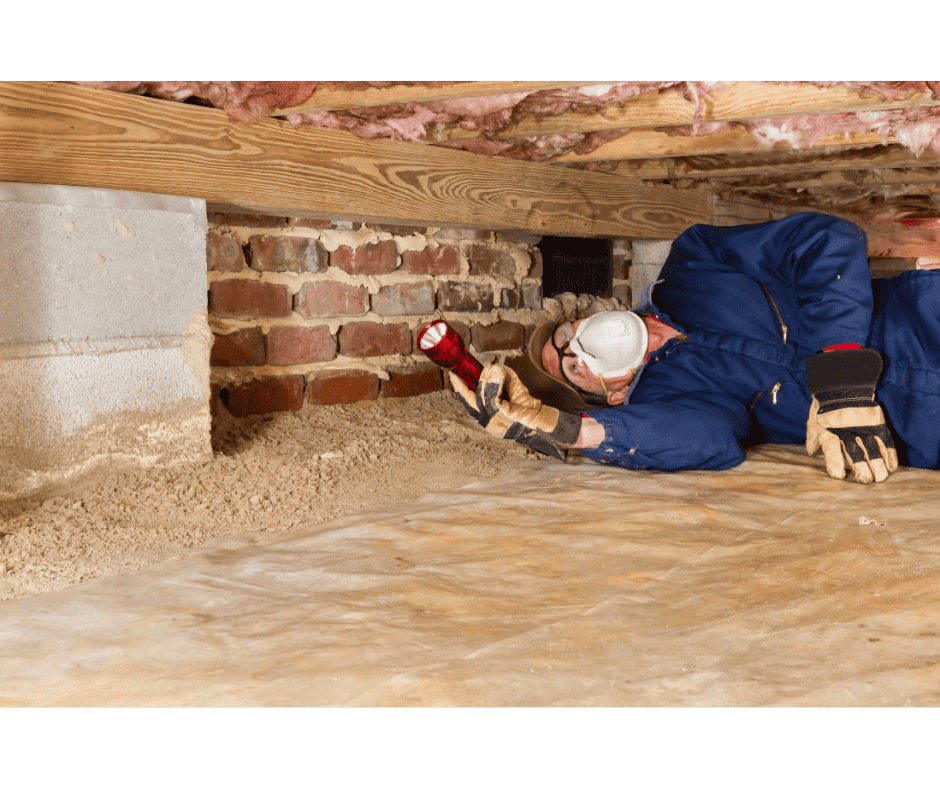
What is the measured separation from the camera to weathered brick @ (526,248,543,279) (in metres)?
3.14

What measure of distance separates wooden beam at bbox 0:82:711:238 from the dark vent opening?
1.10 ft

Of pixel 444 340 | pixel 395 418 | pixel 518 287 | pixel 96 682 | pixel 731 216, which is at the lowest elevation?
pixel 96 682

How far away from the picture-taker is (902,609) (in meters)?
1.33

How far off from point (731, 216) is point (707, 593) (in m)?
2.52

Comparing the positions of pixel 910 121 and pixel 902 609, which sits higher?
pixel 910 121

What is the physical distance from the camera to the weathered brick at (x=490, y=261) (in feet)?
9.56

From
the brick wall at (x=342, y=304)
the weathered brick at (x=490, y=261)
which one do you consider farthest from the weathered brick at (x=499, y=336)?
the weathered brick at (x=490, y=261)

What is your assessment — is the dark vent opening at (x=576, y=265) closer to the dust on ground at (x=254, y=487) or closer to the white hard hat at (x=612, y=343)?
the white hard hat at (x=612, y=343)

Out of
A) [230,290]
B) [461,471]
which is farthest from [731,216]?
[230,290]

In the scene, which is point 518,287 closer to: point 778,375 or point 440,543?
point 778,375

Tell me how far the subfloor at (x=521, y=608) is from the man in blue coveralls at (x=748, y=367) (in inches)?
8.1

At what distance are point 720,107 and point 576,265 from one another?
4.58 ft

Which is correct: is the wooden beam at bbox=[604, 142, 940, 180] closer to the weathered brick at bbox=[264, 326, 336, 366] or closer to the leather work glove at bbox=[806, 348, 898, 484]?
the leather work glove at bbox=[806, 348, 898, 484]

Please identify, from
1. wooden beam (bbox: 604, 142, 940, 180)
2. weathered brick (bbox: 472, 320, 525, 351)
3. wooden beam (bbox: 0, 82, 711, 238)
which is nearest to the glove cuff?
wooden beam (bbox: 604, 142, 940, 180)
